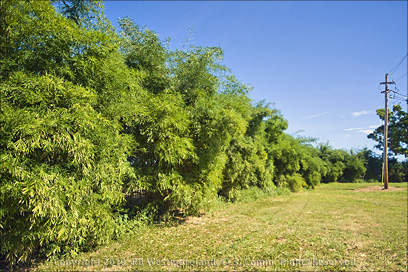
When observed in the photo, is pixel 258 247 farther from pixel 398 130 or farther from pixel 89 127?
pixel 398 130

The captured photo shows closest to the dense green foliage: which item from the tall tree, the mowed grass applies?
the mowed grass

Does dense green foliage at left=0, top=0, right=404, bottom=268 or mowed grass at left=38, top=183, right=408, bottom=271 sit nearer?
dense green foliage at left=0, top=0, right=404, bottom=268

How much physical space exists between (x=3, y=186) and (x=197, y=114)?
4004mm

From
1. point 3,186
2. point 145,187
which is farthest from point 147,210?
point 3,186

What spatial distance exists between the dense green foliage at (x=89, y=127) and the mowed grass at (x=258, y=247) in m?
0.42

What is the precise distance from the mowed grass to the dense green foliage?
0.42 meters

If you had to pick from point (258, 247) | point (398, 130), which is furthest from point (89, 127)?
point (398, 130)

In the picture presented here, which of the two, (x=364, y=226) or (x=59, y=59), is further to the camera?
(x=364, y=226)

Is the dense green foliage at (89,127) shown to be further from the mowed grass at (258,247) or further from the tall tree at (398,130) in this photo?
the tall tree at (398,130)

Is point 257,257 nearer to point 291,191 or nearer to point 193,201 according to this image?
point 193,201

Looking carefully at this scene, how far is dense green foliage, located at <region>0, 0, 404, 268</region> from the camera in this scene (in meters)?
2.80

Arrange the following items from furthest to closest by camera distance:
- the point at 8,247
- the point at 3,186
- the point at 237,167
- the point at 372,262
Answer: the point at 237,167 < the point at 372,262 < the point at 8,247 < the point at 3,186

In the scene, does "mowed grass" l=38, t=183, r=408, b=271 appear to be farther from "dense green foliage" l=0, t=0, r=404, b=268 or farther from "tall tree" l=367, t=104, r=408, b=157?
"tall tree" l=367, t=104, r=408, b=157

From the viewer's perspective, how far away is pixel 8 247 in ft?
9.36
